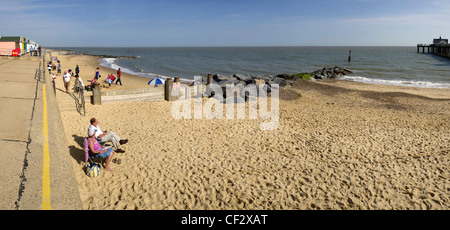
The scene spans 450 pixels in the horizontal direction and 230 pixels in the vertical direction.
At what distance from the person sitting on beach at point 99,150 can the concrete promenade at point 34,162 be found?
58 cm

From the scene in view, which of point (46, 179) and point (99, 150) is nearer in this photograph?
point (46, 179)

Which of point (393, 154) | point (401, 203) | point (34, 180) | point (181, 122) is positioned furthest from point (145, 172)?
point (393, 154)

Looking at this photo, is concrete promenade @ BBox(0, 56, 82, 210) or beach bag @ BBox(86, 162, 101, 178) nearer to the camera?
concrete promenade @ BBox(0, 56, 82, 210)

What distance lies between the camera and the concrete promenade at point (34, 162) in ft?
13.2

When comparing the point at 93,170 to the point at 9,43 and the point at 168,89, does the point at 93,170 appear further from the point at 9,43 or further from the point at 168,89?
the point at 9,43

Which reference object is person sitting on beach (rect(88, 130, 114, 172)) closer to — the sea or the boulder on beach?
the boulder on beach

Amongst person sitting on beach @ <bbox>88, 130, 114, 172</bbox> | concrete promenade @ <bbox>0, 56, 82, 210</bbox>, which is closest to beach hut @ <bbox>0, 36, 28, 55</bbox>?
concrete promenade @ <bbox>0, 56, 82, 210</bbox>

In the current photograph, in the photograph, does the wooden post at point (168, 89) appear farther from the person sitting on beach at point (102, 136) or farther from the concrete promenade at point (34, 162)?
the person sitting on beach at point (102, 136)

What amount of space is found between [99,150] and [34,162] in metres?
1.84

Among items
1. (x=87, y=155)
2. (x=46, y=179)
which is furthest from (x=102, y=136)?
(x=46, y=179)

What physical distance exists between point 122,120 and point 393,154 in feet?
32.3

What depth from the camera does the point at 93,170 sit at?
6469 mm

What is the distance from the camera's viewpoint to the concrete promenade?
4.02m

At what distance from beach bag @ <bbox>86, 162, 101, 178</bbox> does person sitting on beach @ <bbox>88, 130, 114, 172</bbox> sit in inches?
10.7
